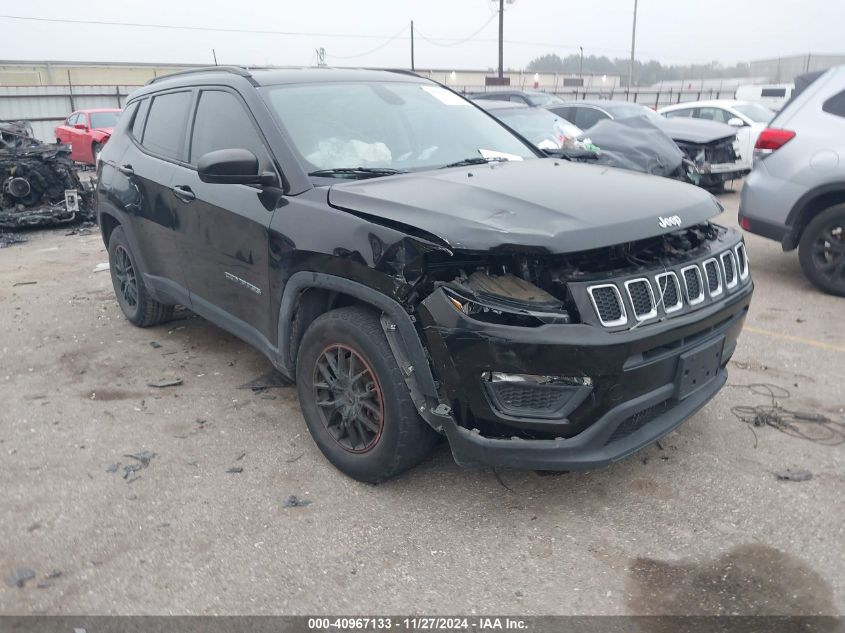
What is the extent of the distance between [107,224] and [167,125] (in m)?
1.43

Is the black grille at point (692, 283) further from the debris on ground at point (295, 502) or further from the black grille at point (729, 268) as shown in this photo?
the debris on ground at point (295, 502)

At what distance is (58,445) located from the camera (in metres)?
3.72

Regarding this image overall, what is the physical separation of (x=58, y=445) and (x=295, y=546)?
5.59ft

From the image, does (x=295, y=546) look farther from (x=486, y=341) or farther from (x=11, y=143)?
(x=11, y=143)

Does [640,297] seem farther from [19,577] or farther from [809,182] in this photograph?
[809,182]

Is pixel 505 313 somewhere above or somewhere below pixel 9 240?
above

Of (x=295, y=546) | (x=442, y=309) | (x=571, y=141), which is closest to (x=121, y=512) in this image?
(x=295, y=546)

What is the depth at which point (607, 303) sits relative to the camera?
2564 millimetres

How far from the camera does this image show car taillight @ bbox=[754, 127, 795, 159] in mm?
6031

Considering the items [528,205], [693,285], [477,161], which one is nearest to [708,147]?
[477,161]

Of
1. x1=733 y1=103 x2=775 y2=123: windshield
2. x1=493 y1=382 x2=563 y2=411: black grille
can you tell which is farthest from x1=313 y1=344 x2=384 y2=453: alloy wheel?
x1=733 y1=103 x2=775 y2=123: windshield

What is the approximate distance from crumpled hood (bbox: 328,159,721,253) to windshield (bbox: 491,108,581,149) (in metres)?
5.88

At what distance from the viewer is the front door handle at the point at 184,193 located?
4051mm

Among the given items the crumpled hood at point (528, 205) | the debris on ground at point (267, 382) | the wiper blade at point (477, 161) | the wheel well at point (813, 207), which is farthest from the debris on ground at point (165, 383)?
the wheel well at point (813, 207)
